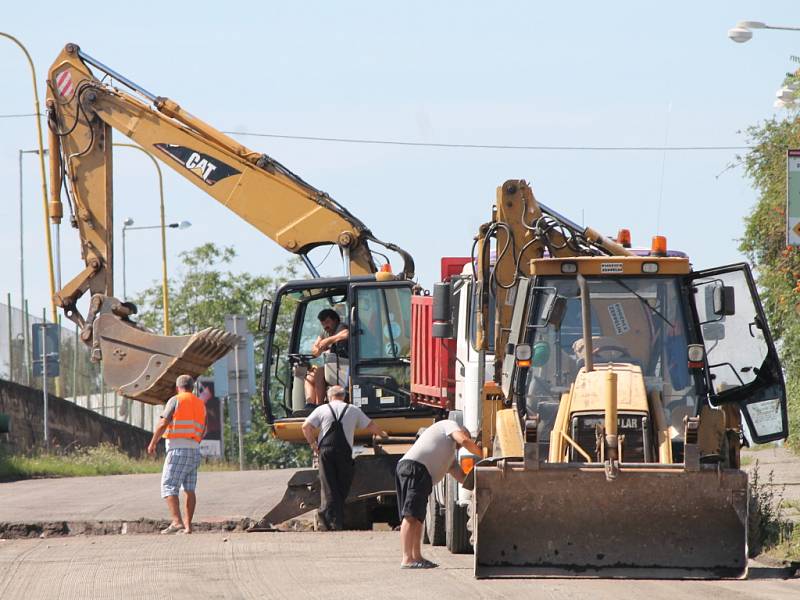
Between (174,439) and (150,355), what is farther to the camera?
(150,355)

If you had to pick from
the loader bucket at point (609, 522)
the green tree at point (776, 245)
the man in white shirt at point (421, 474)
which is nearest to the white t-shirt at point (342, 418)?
the man in white shirt at point (421, 474)

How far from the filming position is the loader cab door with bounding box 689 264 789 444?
44.9ft

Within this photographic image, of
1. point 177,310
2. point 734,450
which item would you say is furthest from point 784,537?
point 177,310

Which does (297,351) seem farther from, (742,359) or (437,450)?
(742,359)

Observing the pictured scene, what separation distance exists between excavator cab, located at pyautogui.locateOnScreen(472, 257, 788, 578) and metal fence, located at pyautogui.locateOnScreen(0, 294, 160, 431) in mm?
20005

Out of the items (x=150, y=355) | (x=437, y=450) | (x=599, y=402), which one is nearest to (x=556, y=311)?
(x=599, y=402)

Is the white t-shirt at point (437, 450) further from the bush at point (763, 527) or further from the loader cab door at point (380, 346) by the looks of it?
the loader cab door at point (380, 346)

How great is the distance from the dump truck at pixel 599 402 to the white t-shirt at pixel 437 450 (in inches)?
13.6

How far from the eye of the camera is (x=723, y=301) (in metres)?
13.3

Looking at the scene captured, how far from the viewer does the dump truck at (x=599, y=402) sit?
12117mm

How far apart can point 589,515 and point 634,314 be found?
2.14m

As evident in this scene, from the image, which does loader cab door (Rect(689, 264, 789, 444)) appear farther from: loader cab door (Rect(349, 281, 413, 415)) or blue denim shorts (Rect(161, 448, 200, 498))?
blue denim shorts (Rect(161, 448, 200, 498))

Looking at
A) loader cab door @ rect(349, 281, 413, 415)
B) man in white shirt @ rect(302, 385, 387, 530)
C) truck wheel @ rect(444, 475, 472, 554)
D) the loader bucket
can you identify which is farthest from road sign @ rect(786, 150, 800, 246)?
the loader bucket

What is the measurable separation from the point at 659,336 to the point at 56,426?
28.3m
